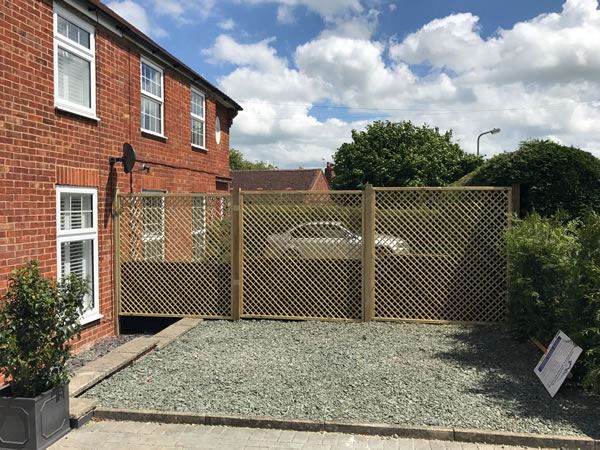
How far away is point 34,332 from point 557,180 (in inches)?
269

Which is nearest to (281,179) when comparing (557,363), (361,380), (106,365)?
(106,365)

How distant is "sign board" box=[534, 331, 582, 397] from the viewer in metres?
4.37

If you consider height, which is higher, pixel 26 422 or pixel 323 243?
pixel 323 243

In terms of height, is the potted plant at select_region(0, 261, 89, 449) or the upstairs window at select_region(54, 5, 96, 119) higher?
the upstairs window at select_region(54, 5, 96, 119)

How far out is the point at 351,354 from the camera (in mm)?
5797

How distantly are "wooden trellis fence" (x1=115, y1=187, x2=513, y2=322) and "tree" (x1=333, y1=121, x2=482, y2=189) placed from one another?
20.6 m

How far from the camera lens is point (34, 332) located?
3.71m

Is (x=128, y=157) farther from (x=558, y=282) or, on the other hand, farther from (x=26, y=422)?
(x=558, y=282)

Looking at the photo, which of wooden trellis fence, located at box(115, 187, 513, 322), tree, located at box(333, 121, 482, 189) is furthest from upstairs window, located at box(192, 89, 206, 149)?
tree, located at box(333, 121, 482, 189)

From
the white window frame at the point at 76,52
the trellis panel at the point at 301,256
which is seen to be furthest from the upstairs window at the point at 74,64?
the trellis panel at the point at 301,256

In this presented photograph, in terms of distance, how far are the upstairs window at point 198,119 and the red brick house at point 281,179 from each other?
28619mm

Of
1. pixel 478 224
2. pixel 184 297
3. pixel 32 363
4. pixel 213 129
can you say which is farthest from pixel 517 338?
pixel 213 129

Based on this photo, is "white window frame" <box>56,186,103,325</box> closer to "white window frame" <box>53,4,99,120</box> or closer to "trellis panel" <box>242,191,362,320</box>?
"white window frame" <box>53,4,99,120</box>

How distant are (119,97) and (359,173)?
2197 centimetres
